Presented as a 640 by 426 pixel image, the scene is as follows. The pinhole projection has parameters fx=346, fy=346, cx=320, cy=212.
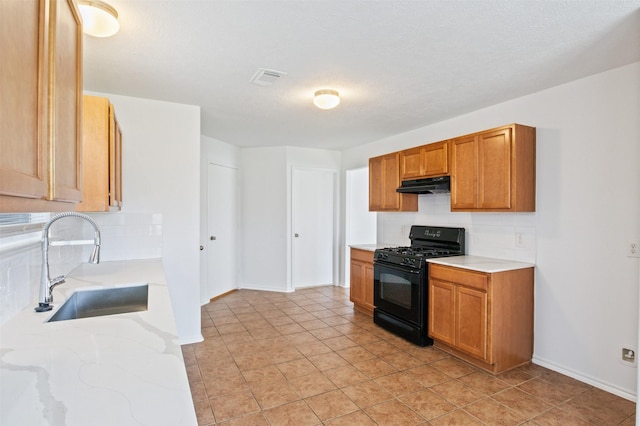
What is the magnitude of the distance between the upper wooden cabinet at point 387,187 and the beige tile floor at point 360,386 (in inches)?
60.4

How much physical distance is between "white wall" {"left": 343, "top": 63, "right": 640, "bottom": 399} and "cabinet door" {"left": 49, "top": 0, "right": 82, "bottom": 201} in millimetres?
3336

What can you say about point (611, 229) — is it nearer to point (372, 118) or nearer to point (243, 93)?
point (372, 118)

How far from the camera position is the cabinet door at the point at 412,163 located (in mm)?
3914

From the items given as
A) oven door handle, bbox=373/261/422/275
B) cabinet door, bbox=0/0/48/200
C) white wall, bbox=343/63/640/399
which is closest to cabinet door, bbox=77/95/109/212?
cabinet door, bbox=0/0/48/200

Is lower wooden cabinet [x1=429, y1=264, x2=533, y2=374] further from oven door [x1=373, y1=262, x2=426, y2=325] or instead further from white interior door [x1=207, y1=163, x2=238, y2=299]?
white interior door [x1=207, y1=163, x2=238, y2=299]

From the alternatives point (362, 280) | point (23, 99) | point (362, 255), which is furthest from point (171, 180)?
point (23, 99)

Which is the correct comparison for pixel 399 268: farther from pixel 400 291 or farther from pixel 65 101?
pixel 65 101

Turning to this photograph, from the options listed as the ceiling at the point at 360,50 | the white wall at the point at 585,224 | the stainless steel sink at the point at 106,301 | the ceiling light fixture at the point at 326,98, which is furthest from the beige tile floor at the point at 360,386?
the ceiling at the point at 360,50

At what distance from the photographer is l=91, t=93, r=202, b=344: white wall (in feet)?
10.7

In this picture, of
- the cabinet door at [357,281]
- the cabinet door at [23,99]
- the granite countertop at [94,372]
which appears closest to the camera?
the cabinet door at [23,99]

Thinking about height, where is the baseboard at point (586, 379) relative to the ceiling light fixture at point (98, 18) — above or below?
below

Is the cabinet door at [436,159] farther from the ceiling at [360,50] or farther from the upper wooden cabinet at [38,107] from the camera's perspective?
the upper wooden cabinet at [38,107]

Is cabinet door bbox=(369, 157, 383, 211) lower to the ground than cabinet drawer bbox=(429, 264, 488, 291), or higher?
higher

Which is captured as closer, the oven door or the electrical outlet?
the electrical outlet
